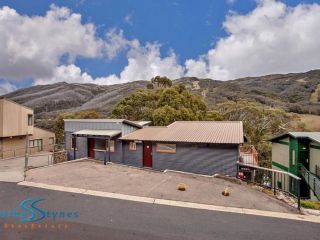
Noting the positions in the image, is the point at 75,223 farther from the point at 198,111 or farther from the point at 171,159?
the point at 198,111

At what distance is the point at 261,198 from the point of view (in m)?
10.8

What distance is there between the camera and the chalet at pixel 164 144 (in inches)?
635

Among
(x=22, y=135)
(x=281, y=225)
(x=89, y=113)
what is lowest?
(x=281, y=225)

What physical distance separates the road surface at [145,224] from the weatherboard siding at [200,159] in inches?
288

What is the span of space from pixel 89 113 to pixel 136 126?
21.1 m

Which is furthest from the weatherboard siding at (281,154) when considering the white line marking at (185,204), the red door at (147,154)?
the white line marking at (185,204)

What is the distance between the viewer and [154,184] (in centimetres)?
1265

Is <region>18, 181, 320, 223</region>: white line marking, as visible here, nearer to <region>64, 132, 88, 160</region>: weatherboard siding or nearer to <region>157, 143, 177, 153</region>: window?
<region>157, 143, 177, 153</region>: window

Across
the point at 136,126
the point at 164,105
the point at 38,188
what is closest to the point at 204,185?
the point at 38,188

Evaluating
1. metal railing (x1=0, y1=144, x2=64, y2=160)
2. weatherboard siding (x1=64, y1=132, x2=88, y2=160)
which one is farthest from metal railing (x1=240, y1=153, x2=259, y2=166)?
metal railing (x1=0, y1=144, x2=64, y2=160)

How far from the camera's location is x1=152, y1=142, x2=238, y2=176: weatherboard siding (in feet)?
51.8

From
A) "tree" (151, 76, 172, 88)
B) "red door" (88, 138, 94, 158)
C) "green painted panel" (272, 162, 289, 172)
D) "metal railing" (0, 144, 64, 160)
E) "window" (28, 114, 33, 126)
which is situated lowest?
"green painted panel" (272, 162, 289, 172)

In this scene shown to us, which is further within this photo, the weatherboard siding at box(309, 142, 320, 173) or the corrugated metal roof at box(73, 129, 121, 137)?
the corrugated metal roof at box(73, 129, 121, 137)

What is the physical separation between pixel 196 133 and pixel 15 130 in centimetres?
2010
